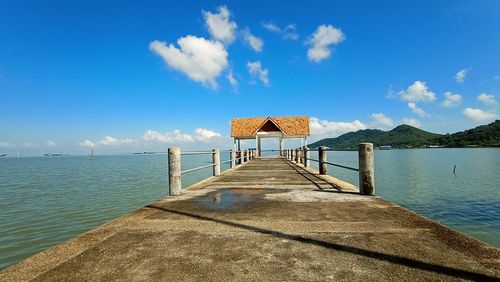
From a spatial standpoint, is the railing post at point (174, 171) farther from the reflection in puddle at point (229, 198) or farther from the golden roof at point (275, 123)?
the golden roof at point (275, 123)

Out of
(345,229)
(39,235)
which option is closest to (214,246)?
(345,229)

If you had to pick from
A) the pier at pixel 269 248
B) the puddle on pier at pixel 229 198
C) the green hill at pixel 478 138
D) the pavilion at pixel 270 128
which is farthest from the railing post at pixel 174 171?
the green hill at pixel 478 138

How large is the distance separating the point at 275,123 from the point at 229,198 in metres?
25.1

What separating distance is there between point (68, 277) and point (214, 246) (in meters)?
1.46

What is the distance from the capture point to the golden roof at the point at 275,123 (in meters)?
31.8

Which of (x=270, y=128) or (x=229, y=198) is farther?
(x=270, y=128)

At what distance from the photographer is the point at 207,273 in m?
2.57

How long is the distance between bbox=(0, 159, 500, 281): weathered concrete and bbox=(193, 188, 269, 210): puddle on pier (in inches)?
27.8

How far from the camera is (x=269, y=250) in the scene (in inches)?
123

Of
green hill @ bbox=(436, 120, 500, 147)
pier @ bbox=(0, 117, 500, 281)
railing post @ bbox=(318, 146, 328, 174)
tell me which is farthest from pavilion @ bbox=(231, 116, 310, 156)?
green hill @ bbox=(436, 120, 500, 147)

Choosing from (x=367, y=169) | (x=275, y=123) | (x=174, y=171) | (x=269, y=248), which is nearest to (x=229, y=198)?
(x=174, y=171)

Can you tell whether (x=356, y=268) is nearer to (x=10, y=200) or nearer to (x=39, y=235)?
(x=39, y=235)

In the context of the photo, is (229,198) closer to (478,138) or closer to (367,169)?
(367,169)

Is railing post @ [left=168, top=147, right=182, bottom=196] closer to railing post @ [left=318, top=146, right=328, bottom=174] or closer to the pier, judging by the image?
Answer: the pier
